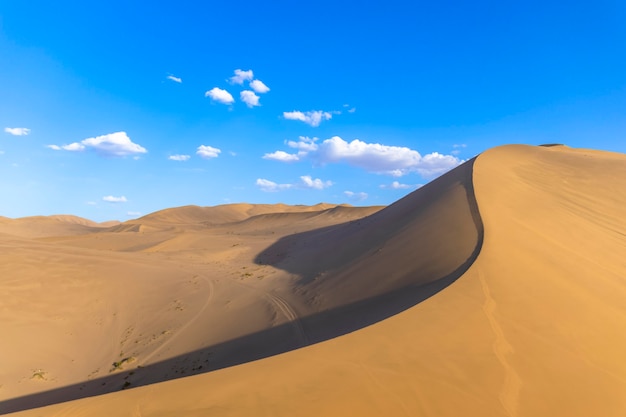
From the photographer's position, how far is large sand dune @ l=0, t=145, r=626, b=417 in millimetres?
3605

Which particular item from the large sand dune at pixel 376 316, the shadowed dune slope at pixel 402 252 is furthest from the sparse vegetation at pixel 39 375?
the shadowed dune slope at pixel 402 252

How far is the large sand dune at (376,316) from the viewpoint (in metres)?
3.61

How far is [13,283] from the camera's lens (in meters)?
12.4

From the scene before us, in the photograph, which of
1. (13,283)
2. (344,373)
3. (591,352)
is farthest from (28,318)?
(591,352)

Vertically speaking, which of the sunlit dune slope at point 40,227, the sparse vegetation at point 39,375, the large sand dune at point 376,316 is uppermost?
the sunlit dune slope at point 40,227

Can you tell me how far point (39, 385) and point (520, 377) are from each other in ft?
32.4

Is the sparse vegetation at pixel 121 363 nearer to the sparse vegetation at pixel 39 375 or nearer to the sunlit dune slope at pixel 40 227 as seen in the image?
the sparse vegetation at pixel 39 375

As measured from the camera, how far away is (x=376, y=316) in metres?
7.21

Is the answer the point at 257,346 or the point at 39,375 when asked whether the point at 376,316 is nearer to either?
the point at 257,346

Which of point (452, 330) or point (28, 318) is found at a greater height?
point (452, 330)

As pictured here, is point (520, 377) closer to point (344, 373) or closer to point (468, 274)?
point (344, 373)

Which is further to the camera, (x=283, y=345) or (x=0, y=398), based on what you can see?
(x=283, y=345)

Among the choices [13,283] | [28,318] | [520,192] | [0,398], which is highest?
[520,192]

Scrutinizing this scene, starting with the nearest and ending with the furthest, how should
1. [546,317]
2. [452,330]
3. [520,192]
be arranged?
[452,330], [546,317], [520,192]
